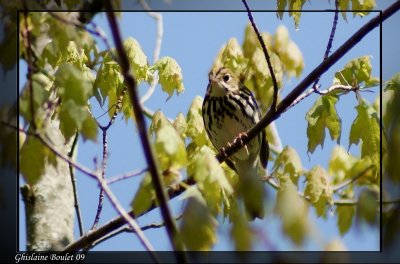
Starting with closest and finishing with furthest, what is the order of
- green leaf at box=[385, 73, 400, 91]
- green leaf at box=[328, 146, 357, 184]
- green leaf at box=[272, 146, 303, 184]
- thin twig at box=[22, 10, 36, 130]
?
thin twig at box=[22, 10, 36, 130], green leaf at box=[385, 73, 400, 91], green leaf at box=[272, 146, 303, 184], green leaf at box=[328, 146, 357, 184]

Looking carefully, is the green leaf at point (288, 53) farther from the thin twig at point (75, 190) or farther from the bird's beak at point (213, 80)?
the thin twig at point (75, 190)

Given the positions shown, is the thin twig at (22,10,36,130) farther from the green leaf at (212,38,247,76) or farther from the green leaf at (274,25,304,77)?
the green leaf at (274,25,304,77)

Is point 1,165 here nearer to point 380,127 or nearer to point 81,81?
point 81,81

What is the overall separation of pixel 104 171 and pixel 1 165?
2.33ft

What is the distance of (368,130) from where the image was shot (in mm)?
2977

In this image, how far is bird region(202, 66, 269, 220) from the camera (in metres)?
4.28

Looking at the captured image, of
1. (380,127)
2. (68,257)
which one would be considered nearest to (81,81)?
(68,257)

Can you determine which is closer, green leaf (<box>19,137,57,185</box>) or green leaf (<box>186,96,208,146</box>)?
green leaf (<box>19,137,57,185</box>)

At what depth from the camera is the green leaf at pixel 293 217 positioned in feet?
4.84

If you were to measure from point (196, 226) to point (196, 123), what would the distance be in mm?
2103

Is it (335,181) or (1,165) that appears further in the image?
(335,181)

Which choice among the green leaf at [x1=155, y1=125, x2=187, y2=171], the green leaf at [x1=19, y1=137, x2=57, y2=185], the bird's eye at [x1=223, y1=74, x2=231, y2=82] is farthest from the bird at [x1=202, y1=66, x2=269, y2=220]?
the green leaf at [x1=155, y1=125, x2=187, y2=171]

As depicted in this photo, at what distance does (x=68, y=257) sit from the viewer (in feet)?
9.21

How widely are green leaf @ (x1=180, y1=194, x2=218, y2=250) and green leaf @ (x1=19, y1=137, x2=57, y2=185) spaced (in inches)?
22.2
